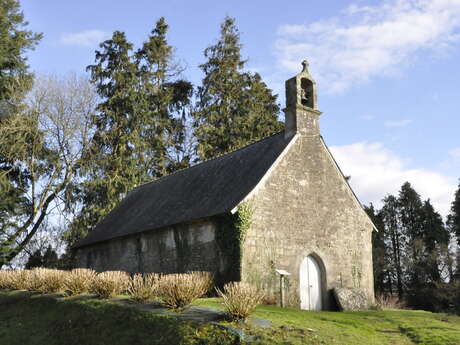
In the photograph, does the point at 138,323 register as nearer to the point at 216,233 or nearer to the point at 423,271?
the point at 216,233

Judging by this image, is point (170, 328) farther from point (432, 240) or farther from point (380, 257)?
point (432, 240)

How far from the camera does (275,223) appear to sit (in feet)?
58.6

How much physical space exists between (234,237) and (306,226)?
11.0ft

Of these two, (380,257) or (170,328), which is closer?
(170,328)

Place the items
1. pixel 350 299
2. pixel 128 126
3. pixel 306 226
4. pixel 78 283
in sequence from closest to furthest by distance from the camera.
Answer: pixel 78 283, pixel 350 299, pixel 306 226, pixel 128 126

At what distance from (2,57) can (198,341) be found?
84.4 feet

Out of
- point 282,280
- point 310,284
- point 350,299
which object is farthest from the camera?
point 350,299

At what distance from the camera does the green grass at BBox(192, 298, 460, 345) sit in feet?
33.6

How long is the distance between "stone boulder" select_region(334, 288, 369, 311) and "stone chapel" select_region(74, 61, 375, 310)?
0.46 metres

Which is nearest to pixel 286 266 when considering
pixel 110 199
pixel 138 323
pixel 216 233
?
pixel 216 233

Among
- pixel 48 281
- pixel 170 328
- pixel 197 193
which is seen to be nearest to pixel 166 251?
pixel 197 193

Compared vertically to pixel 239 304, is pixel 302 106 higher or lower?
higher

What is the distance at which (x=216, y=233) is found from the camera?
1766 centimetres

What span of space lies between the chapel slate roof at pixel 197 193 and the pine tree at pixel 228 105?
1026 cm
